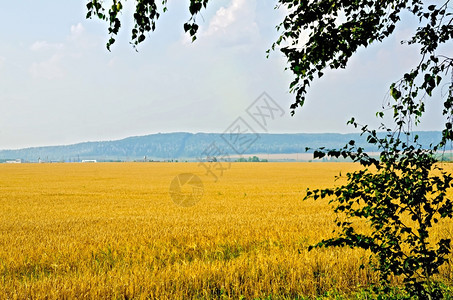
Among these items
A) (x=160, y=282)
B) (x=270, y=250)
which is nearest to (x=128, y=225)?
(x=270, y=250)

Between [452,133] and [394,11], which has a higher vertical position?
[394,11]

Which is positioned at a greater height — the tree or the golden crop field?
the tree

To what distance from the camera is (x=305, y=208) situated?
20.4 m

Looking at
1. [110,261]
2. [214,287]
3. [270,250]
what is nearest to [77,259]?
[110,261]

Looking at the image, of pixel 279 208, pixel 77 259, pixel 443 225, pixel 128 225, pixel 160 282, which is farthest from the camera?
pixel 279 208

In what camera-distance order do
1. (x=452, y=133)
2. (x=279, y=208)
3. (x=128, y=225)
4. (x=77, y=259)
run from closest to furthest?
(x=452, y=133), (x=77, y=259), (x=128, y=225), (x=279, y=208)

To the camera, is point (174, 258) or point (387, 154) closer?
point (387, 154)

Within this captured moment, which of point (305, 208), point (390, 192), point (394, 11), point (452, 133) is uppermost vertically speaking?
point (394, 11)

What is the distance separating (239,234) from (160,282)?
5.25 m

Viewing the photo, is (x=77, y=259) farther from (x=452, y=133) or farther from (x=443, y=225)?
(x=443, y=225)

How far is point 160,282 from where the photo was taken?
7.35 m

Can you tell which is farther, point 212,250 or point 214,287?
point 212,250

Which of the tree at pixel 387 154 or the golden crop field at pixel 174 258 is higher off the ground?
the tree at pixel 387 154

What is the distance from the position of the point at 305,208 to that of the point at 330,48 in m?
15.8
